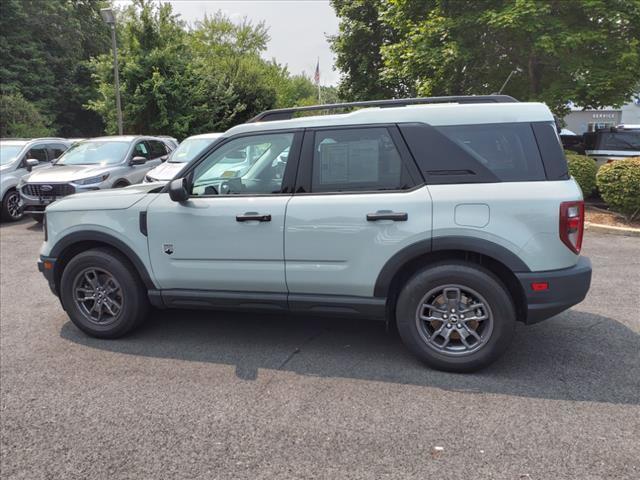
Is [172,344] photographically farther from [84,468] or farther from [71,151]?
[71,151]

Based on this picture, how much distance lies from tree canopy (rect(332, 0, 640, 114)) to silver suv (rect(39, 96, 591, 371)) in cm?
855

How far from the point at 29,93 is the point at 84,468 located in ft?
98.2

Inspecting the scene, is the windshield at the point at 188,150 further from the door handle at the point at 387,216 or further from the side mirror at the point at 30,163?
the door handle at the point at 387,216

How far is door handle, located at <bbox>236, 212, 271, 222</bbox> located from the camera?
151 inches

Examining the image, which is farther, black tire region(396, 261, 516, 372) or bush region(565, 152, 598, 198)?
bush region(565, 152, 598, 198)

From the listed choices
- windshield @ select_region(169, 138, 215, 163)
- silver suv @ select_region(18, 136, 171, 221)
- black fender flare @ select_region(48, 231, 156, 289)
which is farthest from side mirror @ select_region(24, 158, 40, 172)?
black fender flare @ select_region(48, 231, 156, 289)

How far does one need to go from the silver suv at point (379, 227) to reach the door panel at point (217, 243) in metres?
0.01

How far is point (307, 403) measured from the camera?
3.29 m

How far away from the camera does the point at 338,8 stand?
23.8 m

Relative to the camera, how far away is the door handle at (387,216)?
140 inches

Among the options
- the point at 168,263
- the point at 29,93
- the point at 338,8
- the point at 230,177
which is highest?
the point at 338,8

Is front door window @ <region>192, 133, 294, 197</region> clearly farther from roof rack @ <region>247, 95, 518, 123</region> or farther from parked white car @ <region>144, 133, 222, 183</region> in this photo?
parked white car @ <region>144, 133, 222, 183</region>

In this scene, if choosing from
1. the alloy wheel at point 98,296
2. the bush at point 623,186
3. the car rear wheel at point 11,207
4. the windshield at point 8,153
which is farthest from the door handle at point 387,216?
the windshield at point 8,153

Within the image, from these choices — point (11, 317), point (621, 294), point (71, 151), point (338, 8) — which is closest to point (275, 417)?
point (11, 317)
